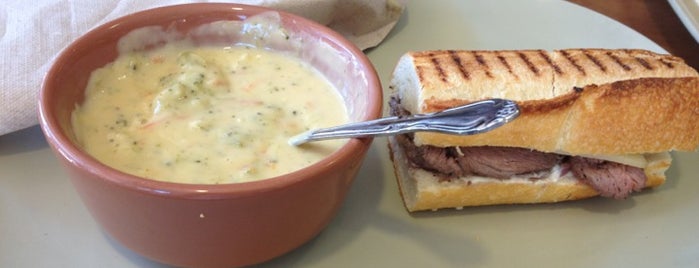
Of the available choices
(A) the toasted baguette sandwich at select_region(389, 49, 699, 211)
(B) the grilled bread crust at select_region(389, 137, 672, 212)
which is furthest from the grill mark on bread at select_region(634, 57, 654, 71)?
(B) the grilled bread crust at select_region(389, 137, 672, 212)

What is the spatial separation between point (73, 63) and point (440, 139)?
0.85m

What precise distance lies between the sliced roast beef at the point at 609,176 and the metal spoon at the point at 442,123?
0.57m

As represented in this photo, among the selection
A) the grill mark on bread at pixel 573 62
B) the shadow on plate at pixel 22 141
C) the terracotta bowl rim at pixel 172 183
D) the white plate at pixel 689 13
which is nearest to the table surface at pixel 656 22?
the white plate at pixel 689 13

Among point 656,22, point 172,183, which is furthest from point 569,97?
point 656,22

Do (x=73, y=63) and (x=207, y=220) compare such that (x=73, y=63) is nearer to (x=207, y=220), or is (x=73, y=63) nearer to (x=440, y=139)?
(x=207, y=220)

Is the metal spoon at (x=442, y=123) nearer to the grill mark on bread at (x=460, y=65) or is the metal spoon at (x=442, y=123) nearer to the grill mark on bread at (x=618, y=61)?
the grill mark on bread at (x=460, y=65)

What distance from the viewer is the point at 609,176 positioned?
1.73 metres

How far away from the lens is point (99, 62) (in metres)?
1.60

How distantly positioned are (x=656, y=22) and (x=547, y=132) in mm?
1300

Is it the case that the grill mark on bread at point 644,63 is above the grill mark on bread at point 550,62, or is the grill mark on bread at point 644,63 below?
above

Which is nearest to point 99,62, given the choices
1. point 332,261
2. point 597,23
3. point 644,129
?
point 332,261

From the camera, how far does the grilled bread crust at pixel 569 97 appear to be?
1.64m

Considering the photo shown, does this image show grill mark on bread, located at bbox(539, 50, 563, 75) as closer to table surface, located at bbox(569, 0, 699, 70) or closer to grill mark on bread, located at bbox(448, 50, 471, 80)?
grill mark on bread, located at bbox(448, 50, 471, 80)

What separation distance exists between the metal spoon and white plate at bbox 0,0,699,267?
0.31m
